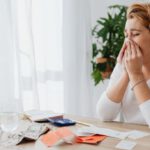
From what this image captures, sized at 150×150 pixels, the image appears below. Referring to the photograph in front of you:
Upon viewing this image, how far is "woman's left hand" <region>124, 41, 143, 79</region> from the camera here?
1544 mm

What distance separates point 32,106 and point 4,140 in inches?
48.8

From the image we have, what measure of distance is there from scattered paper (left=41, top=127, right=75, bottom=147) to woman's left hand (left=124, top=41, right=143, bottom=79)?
1.46 feet

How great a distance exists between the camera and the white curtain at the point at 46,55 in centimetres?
222

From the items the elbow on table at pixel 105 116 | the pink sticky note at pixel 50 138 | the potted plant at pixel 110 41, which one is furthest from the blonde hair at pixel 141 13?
the potted plant at pixel 110 41

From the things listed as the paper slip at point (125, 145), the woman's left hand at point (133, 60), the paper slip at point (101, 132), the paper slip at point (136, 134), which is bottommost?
the paper slip at point (125, 145)

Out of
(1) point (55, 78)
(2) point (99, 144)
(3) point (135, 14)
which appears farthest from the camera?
(1) point (55, 78)

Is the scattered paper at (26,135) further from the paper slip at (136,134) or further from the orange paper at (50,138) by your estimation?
the paper slip at (136,134)

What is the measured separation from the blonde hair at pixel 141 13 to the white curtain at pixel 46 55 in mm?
927

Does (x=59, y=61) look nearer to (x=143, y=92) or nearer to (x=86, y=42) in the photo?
(x=86, y=42)

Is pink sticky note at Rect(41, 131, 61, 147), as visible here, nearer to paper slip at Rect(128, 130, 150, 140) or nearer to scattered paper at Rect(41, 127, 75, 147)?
scattered paper at Rect(41, 127, 75, 147)

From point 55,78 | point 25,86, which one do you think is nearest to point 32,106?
point 25,86

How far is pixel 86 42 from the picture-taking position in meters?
2.94

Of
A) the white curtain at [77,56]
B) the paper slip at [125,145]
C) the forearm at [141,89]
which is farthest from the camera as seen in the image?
the white curtain at [77,56]

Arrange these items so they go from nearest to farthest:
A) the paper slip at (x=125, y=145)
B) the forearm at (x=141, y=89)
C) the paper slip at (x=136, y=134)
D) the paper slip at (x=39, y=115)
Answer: the paper slip at (x=125, y=145)
the paper slip at (x=136, y=134)
the forearm at (x=141, y=89)
the paper slip at (x=39, y=115)
